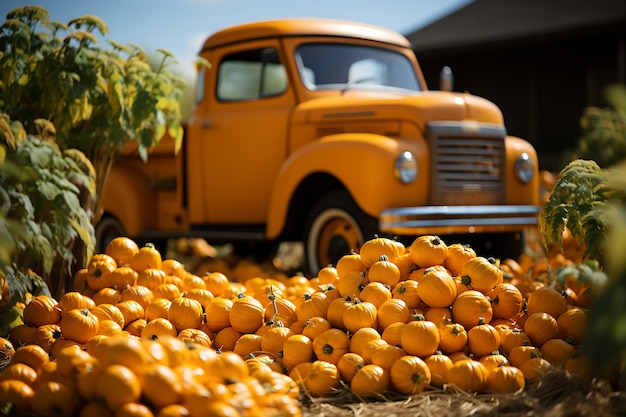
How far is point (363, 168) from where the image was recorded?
5664 millimetres

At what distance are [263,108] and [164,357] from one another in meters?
4.52

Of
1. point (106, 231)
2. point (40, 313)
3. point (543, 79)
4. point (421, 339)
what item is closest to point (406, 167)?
point (421, 339)

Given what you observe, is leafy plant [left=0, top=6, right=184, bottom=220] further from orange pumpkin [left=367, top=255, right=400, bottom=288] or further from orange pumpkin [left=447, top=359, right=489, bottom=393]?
orange pumpkin [left=447, top=359, right=489, bottom=393]

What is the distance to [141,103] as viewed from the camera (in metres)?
4.67

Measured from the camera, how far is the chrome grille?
593 cm

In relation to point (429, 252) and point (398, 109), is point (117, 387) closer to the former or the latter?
point (429, 252)

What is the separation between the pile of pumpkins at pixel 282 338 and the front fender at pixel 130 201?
3292 mm

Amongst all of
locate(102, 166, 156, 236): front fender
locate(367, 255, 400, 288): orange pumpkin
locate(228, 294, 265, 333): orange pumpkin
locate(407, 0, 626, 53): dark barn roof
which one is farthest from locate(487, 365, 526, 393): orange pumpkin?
locate(407, 0, 626, 53): dark barn roof

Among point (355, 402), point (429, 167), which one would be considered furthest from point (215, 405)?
point (429, 167)

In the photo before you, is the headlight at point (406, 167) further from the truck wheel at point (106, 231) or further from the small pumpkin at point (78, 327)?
the truck wheel at point (106, 231)

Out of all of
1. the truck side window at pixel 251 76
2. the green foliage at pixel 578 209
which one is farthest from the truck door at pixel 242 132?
the green foliage at pixel 578 209

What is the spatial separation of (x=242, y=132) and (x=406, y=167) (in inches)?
74.0

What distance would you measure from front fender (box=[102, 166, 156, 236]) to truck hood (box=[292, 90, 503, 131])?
1918 millimetres

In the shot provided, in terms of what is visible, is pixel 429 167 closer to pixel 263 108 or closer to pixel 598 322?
pixel 263 108
